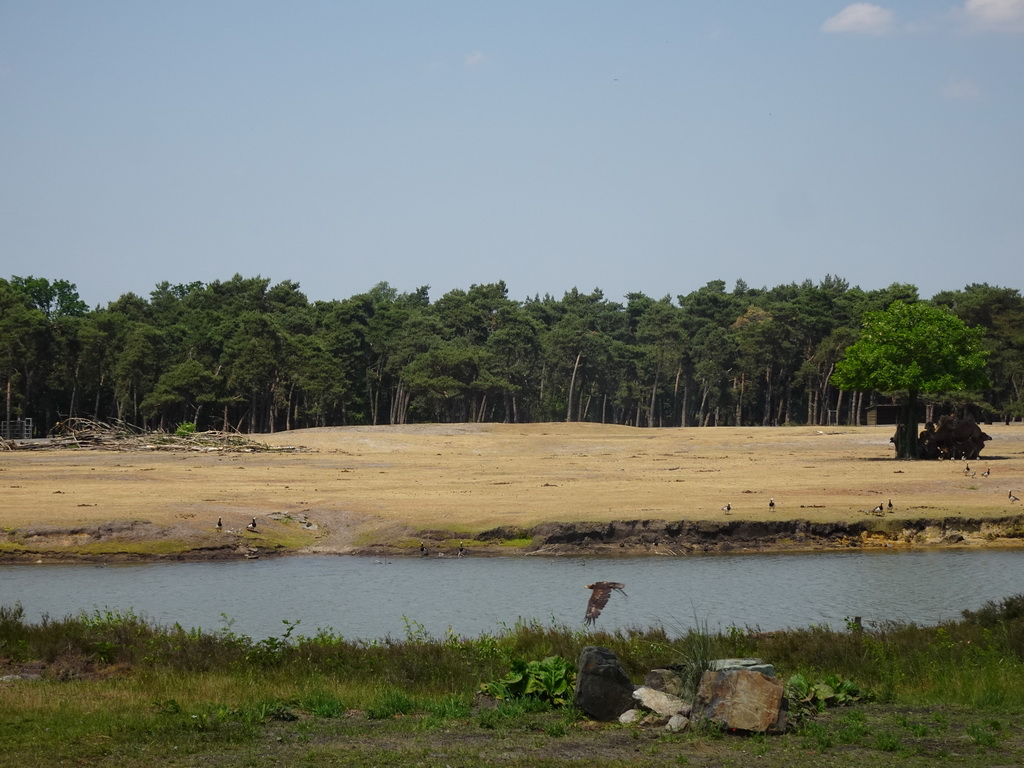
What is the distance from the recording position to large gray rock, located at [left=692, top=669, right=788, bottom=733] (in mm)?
12625

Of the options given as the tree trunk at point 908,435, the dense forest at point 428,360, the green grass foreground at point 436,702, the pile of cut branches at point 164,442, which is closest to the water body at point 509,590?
the green grass foreground at point 436,702

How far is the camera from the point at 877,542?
35.8 meters

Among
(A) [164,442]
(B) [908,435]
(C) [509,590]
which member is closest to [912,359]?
(B) [908,435]

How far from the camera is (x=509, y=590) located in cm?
2922

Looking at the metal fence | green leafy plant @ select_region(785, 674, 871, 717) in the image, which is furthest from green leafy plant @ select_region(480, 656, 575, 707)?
the metal fence

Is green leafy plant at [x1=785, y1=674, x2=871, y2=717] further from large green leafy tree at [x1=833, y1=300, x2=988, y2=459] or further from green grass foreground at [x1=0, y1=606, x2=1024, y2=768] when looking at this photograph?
large green leafy tree at [x1=833, y1=300, x2=988, y2=459]

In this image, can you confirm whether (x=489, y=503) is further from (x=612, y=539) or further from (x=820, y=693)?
(x=820, y=693)

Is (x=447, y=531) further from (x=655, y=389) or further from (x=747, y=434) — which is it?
(x=655, y=389)

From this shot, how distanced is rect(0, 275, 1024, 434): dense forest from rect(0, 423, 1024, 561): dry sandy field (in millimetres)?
41389

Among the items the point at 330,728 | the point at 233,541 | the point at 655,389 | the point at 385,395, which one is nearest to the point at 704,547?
the point at 233,541

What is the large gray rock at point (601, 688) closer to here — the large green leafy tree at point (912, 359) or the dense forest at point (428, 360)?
the large green leafy tree at point (912, 359)

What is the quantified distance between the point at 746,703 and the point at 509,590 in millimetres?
16836

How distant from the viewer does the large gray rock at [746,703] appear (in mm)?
12625

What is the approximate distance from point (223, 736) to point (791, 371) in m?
129
